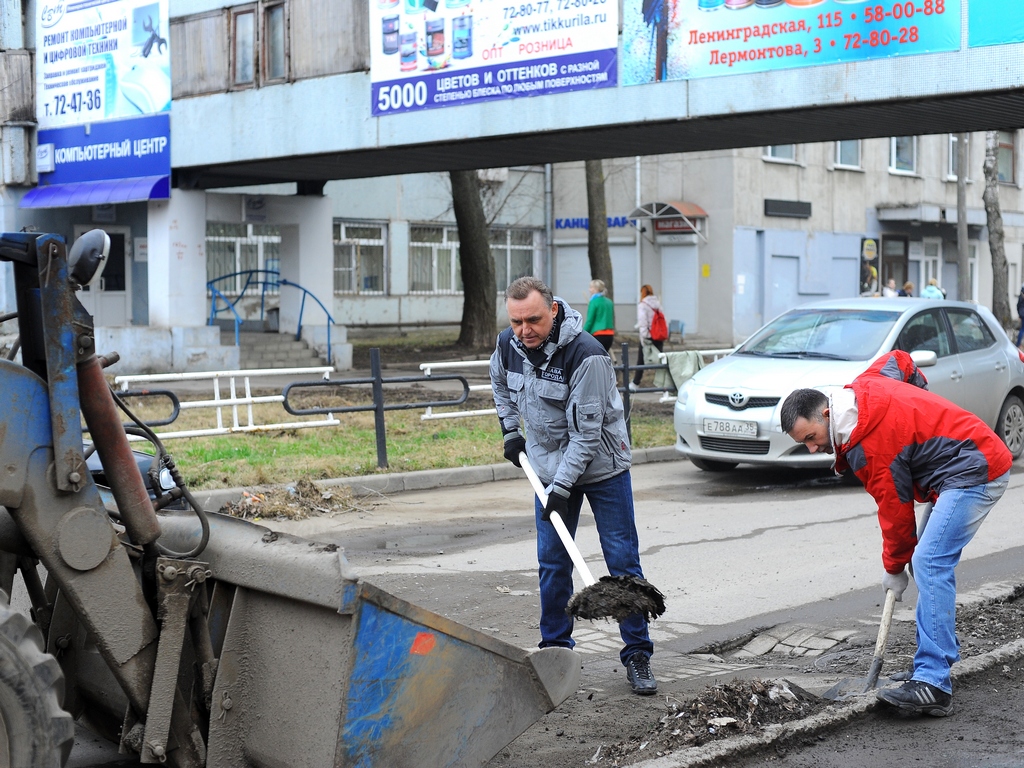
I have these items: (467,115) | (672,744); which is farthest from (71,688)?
(467,115)

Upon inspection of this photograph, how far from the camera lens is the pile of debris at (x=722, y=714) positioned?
14.7ft

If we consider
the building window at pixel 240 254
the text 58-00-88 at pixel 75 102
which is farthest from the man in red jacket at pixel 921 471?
the building window at pixel 240 254

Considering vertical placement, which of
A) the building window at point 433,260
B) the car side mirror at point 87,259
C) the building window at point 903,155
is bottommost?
the car side mirror at point 87,259

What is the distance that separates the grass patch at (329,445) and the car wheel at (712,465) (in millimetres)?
1277

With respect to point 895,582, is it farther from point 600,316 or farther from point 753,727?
point 600,316

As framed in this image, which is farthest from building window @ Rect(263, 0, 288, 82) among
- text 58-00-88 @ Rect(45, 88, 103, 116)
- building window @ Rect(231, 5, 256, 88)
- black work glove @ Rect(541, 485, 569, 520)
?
black work glove @ Rect(541, 485, 569, 520)

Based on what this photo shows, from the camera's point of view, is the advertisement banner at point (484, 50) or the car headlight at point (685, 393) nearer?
the car headlight at point (685, 393)

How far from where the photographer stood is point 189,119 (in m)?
21.5

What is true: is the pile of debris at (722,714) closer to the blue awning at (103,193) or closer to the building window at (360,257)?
the blue awning at (103,193)

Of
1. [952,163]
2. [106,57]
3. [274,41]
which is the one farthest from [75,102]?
[952,163]

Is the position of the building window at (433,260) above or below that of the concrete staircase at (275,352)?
above

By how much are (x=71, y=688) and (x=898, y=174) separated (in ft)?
129

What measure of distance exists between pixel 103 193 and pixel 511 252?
19.6 m

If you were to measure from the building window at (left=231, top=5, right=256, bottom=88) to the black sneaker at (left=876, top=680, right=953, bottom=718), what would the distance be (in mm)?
18139
